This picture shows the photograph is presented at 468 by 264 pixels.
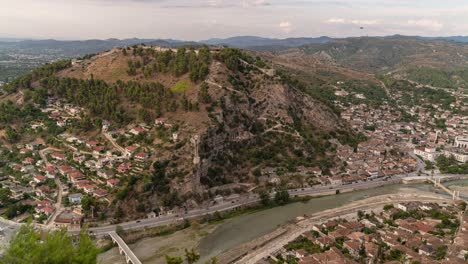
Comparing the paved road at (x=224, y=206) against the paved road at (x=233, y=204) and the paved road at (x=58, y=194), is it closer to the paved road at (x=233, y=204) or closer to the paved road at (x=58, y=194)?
the paved road at (x=233, y=204)

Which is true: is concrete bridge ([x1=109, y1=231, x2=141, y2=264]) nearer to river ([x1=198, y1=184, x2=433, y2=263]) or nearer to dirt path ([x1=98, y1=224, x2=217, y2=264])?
dirt path ([x1=98, y1=224, x2=217, y2=264])

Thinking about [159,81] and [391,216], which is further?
[159,81]

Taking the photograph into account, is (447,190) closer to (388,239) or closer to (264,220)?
(388,239)

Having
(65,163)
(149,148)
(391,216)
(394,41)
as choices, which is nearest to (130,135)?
(149,148)

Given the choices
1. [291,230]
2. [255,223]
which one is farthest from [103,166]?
[291,230]

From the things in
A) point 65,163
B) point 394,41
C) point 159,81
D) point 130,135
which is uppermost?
point 394,41

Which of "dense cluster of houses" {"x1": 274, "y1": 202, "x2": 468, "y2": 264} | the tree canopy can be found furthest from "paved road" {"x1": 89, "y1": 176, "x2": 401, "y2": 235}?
the tree canopy

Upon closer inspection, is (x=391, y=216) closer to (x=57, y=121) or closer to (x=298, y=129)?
(x=298, y=129)
